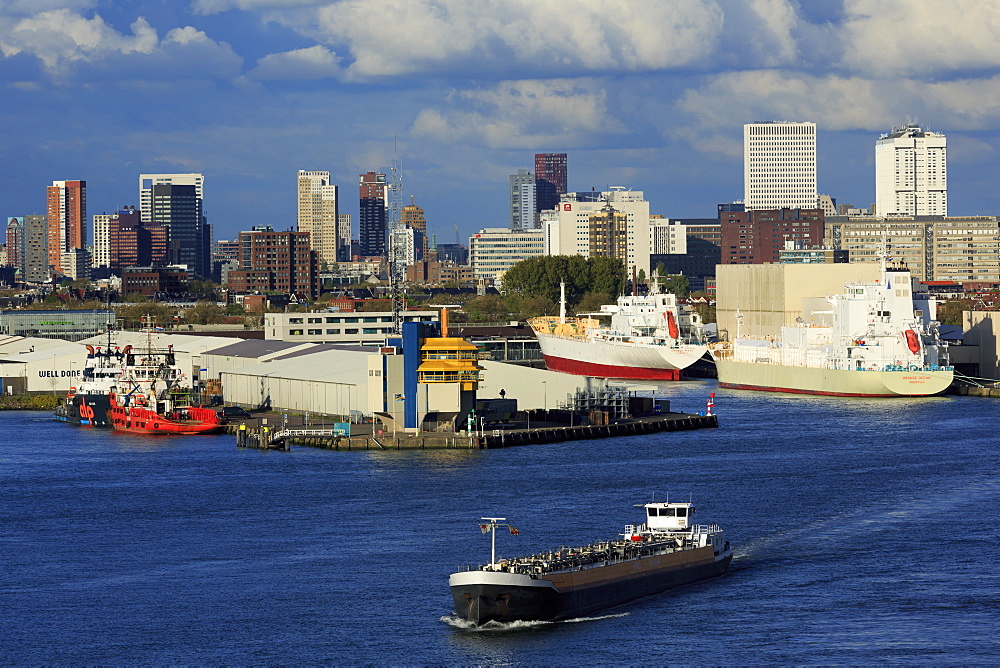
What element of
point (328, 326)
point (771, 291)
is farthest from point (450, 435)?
point (771, 291)

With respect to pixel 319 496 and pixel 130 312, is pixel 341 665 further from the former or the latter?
pixel 130 312

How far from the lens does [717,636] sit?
3023cm

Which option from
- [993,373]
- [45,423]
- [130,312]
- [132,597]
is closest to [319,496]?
[132,597]

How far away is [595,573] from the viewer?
32094mm

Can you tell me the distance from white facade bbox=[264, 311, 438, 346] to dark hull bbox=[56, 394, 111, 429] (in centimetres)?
2691

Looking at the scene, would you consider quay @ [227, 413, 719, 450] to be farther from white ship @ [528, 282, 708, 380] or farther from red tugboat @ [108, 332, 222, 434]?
white ship @ [528, 282, 708, 380]

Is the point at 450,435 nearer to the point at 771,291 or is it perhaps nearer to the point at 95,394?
the point at 95,394

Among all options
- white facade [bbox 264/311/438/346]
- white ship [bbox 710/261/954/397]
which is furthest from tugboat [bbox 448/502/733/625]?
white facade [bbox 264/311/438/346]

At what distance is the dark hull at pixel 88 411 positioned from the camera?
234ft

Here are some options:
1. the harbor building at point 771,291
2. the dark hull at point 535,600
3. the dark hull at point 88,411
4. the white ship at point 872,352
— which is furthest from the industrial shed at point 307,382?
the harbor building at point 771,291

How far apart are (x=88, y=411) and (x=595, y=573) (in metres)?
44.2

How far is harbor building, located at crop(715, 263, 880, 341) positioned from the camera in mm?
99312

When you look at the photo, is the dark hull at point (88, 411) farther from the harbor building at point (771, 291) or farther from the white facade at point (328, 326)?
the harbor building at point (771, 291)

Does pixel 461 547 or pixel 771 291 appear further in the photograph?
pixel 771 291
